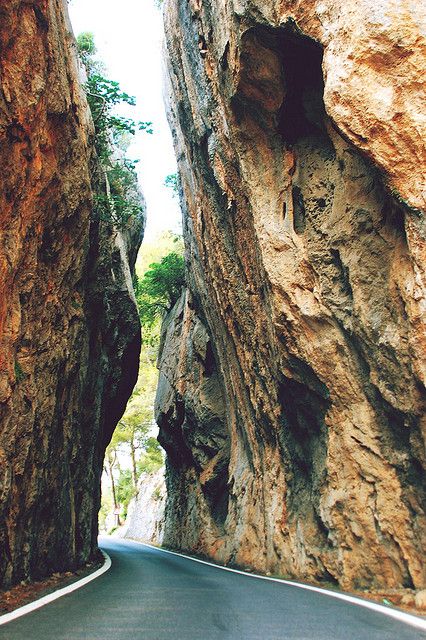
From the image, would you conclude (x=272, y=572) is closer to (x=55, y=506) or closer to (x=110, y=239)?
(x=55, y=506)

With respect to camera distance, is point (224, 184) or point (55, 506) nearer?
point (55, 506)

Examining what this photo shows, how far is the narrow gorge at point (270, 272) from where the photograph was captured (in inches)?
298

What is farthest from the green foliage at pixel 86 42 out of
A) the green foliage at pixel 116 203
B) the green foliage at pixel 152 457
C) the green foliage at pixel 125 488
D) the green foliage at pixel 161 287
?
the green foliage at pixel 125 488

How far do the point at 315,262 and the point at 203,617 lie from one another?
6.71 m

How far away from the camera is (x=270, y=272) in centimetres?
1078

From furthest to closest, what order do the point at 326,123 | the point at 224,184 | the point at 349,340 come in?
the point at 224,184 → the point at 326,123 → the point at 349,340

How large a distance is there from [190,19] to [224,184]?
14.7ft

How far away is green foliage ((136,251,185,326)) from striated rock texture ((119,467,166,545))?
456 inches

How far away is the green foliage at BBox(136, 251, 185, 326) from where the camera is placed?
2504 cm

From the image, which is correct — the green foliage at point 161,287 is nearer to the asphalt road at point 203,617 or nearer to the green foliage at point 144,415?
the green foliage at point 144,415

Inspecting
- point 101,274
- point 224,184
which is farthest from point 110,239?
point 224,184

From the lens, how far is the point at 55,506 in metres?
10.7

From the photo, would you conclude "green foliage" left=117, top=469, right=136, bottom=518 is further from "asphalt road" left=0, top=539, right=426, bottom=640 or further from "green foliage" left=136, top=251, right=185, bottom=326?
"asphalt road" left=0, top=539, right=426, bottom=640

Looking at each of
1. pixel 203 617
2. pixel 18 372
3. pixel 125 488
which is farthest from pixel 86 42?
pixel 125 488
